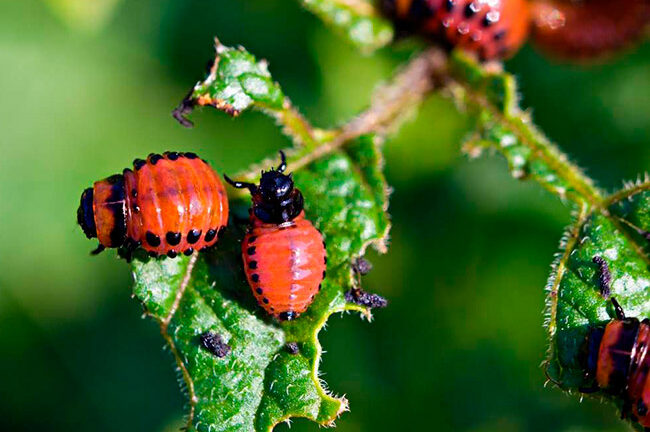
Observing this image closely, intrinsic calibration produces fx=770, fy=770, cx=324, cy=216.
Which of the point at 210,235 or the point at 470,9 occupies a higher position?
the point at 470,9

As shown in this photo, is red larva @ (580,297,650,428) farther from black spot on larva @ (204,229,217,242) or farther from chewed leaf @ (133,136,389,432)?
black spot on larva @ (204,229,217,242)

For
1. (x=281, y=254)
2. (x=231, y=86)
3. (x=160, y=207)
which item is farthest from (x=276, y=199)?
(x=231, y=86)

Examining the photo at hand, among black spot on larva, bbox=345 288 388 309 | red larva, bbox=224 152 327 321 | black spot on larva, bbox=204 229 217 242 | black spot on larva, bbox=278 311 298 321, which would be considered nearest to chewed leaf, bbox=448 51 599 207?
black spot on larva, bbox=345 288 388 309

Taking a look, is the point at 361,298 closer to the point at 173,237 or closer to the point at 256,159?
the point at 173,237

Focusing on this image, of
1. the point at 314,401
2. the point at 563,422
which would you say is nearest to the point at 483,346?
the point at 563,422

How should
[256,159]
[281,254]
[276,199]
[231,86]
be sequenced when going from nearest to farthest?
[281,254] < [276,199] < [231,86] < [256,159]

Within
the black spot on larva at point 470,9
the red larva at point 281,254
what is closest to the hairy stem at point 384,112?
the black spot on larva at point 470,9
